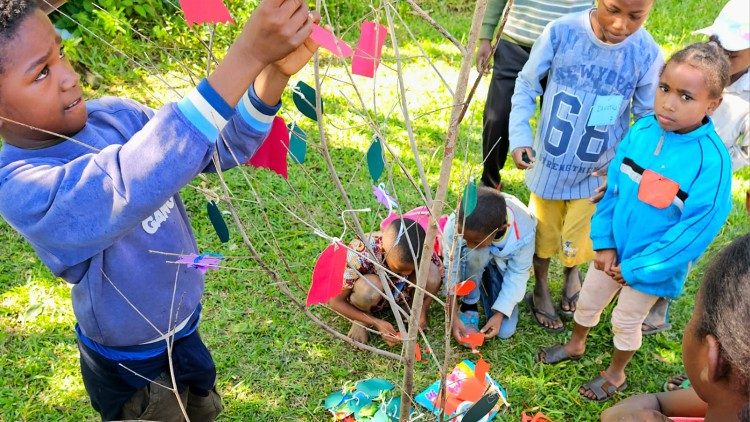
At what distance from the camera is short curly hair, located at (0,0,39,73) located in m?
1.08

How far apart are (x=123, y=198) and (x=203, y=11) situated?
32 centimetres

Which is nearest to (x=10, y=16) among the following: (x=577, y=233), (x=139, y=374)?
(x=139, y=374)

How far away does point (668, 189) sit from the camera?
1969mm

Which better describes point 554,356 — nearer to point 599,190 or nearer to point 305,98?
point 599,190

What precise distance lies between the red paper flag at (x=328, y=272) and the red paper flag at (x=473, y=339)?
150cm

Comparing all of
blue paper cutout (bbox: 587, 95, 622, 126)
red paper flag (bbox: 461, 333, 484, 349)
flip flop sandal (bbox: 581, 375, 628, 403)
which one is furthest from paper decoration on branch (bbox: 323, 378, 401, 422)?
blue paper cutout (bbox: 587, 95, 622, 126)

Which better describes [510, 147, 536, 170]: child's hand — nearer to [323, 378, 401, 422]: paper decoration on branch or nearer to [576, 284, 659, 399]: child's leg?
[576, 284, 659, 399]: child's leg

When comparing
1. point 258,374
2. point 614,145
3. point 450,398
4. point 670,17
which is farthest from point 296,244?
point 670,17

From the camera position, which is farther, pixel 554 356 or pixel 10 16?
pixel 554 356

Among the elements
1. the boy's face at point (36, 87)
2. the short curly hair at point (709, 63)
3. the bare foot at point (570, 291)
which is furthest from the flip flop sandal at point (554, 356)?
the boy's face at point (36, 87)

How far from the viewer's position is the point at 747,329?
102 cm

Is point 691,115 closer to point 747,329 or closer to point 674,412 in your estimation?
point 674,412

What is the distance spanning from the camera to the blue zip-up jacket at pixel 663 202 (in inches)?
77.1

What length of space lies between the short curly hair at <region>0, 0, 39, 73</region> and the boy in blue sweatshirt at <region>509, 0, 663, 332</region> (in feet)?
5.69
